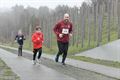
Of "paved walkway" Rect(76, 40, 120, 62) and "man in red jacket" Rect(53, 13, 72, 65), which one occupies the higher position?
"man in red jacket" Rect(53, 13, 72, 65)

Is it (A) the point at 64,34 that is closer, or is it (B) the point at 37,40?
(A) the point at 64,34

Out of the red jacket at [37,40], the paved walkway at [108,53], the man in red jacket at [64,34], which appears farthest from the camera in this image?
the paved walkway at [108,53]

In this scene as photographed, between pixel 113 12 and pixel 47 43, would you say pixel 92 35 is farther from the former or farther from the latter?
pixel 47 43

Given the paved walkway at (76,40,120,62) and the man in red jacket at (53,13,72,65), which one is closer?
the man in red jacket at (53,13,72,65)

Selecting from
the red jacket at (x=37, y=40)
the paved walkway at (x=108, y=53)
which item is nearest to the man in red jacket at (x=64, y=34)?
the red jacket at (x=37, y=40)

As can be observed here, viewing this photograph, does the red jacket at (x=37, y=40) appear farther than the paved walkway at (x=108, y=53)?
No

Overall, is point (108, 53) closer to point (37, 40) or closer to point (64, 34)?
point (37, 40)

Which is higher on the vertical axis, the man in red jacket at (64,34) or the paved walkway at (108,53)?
the man in red jacket at (64,34)

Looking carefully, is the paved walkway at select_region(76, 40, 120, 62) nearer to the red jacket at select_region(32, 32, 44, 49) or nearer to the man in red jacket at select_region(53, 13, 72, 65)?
the man in red jacket at select_region(53, 13, 72, 65)

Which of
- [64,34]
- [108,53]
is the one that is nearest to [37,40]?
[64,34]

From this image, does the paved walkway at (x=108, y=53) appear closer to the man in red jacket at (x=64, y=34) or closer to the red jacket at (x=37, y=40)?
the man in red jacket at (x=64, y=34)

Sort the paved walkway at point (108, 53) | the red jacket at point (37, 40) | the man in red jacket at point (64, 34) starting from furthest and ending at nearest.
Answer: the paved walkway at point (108, 53) → the red jacket at point (37, 40) → the man in red jacket at point (64, 34)

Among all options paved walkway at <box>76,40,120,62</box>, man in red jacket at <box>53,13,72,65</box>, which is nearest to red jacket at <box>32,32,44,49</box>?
man in red jacket at <box>53,13,72,65</box>

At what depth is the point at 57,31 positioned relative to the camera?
732 inches
